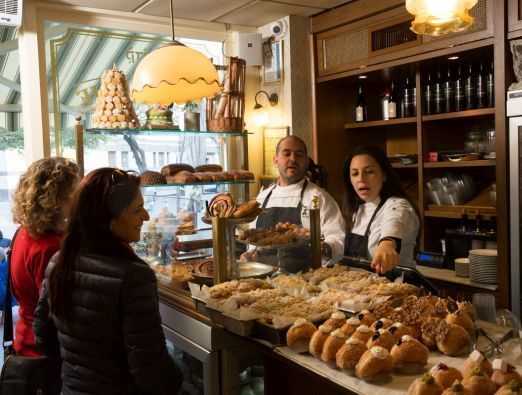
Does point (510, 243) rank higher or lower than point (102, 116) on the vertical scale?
lower

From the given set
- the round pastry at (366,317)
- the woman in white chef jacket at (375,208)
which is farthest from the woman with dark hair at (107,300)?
the woman in white chef jacket at (375,208)

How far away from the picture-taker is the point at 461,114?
344 cm

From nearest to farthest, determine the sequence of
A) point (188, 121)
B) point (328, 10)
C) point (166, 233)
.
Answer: point (166, 233) < point (188, 121) < point (328, 10)

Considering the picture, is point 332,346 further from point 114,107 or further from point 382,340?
point 114,107

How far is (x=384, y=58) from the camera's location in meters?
3.69

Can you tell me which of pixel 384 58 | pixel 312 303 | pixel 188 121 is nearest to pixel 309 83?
pixel 384 58

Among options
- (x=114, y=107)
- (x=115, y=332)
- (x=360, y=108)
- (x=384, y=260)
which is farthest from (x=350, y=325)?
(x=360, y=108)

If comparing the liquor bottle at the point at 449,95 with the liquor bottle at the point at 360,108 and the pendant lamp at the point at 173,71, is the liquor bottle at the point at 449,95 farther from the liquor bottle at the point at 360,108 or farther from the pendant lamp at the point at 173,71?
the pendant lamp at the point at 173,71

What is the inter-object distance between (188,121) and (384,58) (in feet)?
4.76

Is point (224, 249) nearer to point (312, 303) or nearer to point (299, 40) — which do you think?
point (312, 303)

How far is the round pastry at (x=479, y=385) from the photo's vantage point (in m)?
1.21

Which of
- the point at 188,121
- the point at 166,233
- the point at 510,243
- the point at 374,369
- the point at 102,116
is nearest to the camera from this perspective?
the point at 374,369

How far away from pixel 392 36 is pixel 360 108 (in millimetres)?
774

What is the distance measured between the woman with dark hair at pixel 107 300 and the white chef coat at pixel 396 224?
4.10 feet
